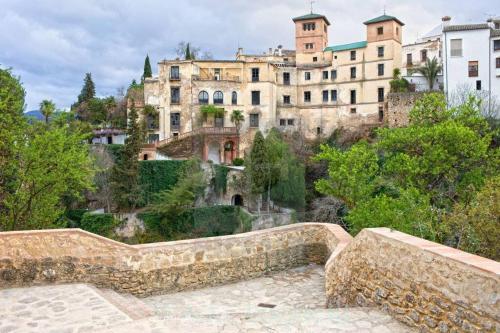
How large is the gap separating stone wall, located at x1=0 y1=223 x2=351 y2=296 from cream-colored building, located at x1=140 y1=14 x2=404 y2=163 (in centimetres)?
3619

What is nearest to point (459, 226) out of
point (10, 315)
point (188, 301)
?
point (188, 301)

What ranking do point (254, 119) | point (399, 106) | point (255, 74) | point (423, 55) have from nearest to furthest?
point (399, 106) → point (254, 119) → point (255, 74) → point (423, 55)

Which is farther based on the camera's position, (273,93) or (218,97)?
(273,93)

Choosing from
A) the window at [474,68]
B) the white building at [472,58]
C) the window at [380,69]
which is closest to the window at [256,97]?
the window at [380,69]

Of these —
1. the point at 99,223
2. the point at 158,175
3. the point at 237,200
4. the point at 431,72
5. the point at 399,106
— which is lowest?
the point at 99,223

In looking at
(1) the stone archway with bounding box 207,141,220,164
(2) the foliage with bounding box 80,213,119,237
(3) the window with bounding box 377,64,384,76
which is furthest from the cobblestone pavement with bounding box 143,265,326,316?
(3) the window with bounding box 377,64,384,76

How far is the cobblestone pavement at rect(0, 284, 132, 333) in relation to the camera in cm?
653

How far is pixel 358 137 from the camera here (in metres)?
46.8

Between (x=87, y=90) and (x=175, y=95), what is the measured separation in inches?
865

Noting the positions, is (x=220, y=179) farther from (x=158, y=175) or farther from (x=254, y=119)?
(x=254, y=119)

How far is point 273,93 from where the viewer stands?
50969mm

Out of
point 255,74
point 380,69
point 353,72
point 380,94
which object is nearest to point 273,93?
point 255,74

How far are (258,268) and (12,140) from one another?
10.2m

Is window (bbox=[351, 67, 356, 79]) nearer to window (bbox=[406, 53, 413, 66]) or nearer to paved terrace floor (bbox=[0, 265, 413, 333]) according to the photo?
window (bbox=[406, 53, 413, 66])
